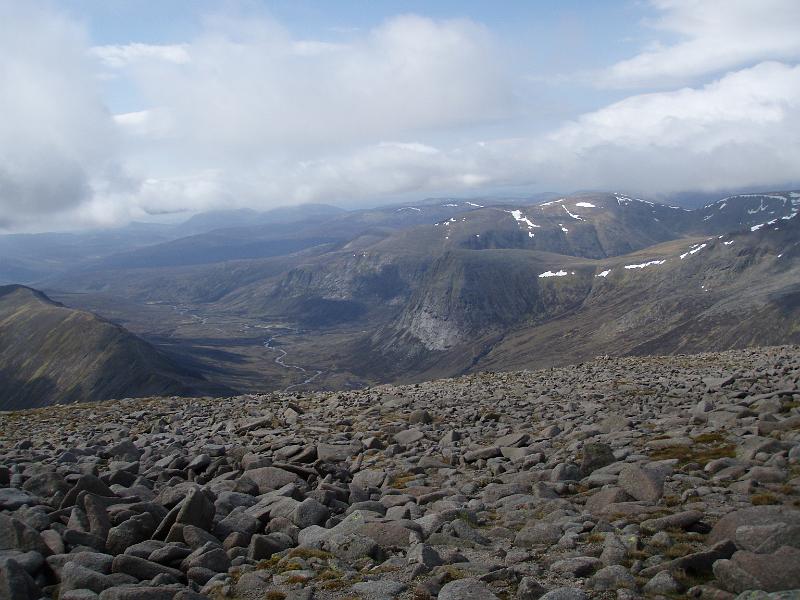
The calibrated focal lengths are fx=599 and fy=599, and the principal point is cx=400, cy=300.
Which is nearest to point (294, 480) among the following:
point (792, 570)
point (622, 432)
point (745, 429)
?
point (622, 432)

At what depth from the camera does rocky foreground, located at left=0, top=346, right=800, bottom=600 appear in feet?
39.5

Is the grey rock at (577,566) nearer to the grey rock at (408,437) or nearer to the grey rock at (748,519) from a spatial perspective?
the grey rock at (748,519)

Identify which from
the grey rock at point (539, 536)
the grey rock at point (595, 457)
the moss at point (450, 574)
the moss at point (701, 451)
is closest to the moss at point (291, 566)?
the moss at point (450, 574)

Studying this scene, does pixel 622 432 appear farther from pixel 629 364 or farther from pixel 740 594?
pixel 629 364

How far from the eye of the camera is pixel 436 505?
58.8 feet

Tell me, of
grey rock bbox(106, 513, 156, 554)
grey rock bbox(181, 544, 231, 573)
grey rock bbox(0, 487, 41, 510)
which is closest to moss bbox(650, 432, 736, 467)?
grey rock bbox(181, 544, 231, 573)

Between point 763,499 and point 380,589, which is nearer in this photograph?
point 380,589

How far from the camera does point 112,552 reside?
48.5 feet

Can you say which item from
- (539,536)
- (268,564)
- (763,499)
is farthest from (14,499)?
(763,499)

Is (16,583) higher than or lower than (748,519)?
higher

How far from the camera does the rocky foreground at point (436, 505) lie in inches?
474

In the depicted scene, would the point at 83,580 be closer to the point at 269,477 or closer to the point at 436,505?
the point at 269,477

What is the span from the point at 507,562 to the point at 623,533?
2.89m

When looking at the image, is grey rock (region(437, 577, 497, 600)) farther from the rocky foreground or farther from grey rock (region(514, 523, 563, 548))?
grey rock (region(514, 523, 563, 548))
